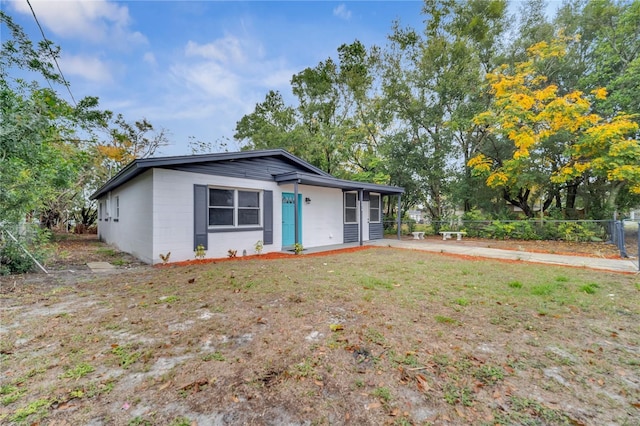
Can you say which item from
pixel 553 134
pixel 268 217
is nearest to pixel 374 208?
pixel 268 217

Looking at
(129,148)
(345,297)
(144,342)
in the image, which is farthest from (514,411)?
(129,148)

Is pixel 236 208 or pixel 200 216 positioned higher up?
pixel 236 208

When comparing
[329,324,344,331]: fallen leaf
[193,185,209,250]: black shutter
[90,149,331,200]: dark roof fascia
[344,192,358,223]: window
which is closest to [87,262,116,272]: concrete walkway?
[193,185,209,250]: black shutter

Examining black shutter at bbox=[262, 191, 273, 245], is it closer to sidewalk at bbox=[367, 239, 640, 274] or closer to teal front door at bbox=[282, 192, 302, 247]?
teal front door at bbox=[282, 192, 302, 247]

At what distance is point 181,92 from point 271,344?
47.5 feet

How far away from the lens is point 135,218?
8133mm

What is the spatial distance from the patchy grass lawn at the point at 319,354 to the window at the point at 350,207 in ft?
23.7

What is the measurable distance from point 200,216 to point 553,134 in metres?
14.3

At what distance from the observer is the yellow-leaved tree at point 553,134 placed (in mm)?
10156

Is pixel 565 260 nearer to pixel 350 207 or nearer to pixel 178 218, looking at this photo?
pixel 350 207

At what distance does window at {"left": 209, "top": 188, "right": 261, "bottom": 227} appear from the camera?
7.93m

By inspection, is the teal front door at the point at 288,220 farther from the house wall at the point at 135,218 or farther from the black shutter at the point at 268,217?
the house wall at the point at 135,218

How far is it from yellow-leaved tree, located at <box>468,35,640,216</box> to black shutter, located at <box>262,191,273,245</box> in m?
9.91

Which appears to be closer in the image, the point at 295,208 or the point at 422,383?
the point at 422,383
